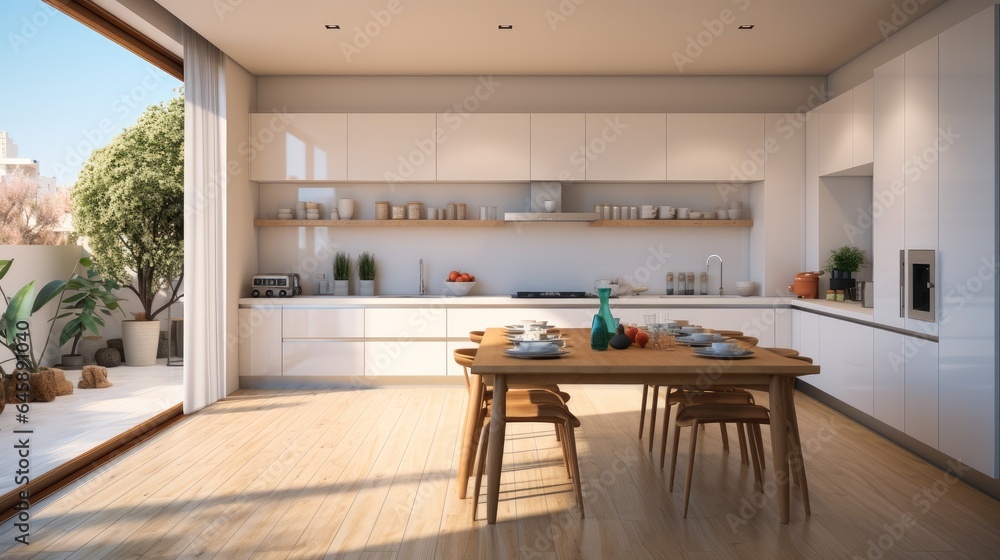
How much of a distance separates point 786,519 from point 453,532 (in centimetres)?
145

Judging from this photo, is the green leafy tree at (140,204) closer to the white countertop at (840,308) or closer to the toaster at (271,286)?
the toaster at (271,286)

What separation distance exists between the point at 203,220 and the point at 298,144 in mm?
1319

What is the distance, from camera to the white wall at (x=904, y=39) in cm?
461

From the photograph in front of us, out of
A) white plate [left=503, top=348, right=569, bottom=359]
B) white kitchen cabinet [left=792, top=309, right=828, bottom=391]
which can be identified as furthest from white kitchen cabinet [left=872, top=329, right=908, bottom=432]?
white plate [left=503, top=348, right=569, bottom=359]

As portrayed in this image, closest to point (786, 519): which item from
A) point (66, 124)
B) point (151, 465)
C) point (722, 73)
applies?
point (151, 465)

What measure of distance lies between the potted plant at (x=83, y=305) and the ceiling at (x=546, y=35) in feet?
8.47

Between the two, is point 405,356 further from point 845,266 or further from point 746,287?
point 845,266

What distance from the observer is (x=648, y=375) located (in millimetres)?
3178

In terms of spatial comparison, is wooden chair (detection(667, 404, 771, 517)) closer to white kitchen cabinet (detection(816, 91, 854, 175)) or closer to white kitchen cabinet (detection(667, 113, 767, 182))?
white kitchen cabinet (detection(816, 91, 854, 175))

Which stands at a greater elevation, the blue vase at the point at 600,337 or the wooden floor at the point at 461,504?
the blue vase at the point at 600,337

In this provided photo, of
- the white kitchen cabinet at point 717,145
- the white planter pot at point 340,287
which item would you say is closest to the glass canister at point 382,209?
the white planter pot at point 340,287

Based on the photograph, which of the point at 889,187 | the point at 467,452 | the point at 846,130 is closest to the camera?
the point at 467,452

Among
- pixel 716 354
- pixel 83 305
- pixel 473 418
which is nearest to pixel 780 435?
pixel 716 354

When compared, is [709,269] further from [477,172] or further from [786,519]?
[786,519]
